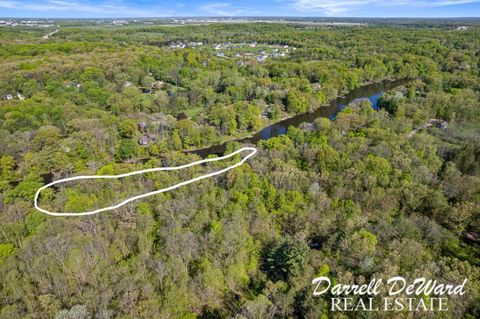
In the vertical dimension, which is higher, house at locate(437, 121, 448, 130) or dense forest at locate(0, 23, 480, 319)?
house at locate(437, 121, 448, 130)

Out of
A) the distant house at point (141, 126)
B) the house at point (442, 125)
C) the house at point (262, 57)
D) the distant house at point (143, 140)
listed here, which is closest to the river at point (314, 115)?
the distant house at point (143, 140)

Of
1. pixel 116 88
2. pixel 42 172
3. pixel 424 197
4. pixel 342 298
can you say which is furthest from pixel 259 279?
pixel 116 88

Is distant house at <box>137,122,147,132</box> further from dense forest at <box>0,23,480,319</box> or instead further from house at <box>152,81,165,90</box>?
house at <box>152,81,165,90</box>

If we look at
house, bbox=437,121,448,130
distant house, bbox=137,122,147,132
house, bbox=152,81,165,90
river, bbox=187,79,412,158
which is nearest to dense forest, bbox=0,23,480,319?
distant house, bbox=137,122,147,132

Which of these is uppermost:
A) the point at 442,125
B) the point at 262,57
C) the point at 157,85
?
the point at 262,57

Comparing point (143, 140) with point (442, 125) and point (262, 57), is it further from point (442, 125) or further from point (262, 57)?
point (262, 57)

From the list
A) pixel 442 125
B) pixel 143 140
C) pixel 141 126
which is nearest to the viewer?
pixel 143 140

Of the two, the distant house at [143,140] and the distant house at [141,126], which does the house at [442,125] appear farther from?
the distant house at [141,126]

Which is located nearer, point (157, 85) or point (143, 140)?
point (143, 140)

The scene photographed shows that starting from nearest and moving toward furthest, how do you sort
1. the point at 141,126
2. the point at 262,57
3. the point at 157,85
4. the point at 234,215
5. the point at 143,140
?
the point at 234,215 → the point at 143,140 → the point at 141,126 → the point at 157,85 → the point at 262,57

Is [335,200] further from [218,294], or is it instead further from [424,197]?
[218,294]

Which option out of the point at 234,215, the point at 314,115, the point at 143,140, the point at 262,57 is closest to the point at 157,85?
the point at 143,140
